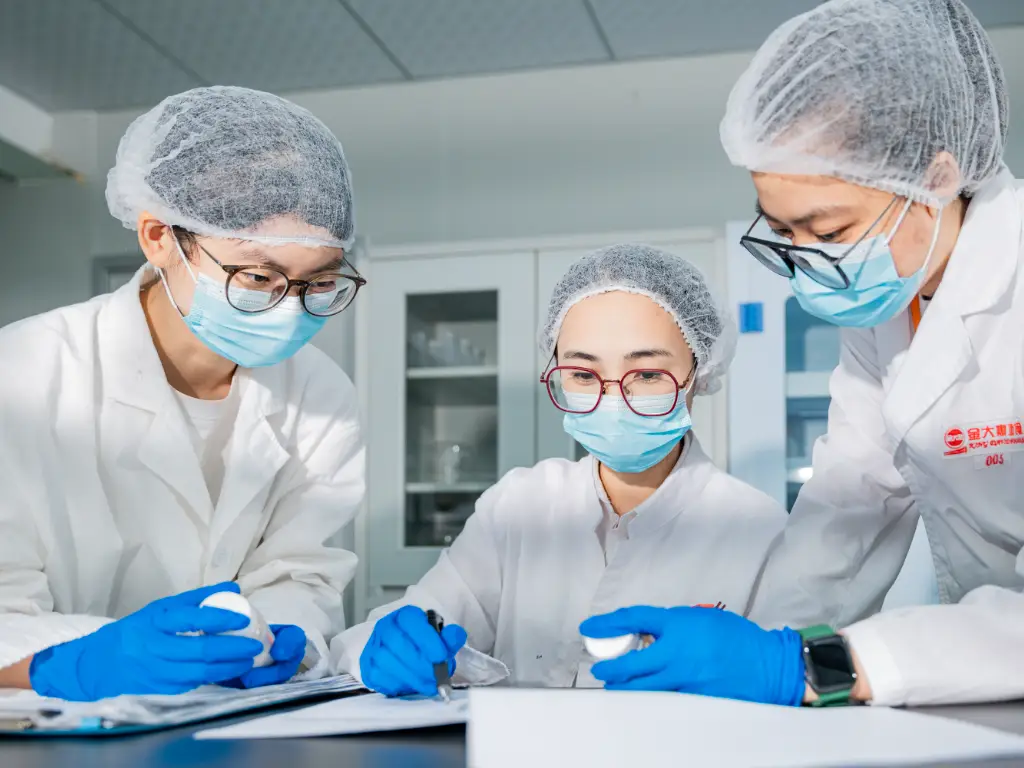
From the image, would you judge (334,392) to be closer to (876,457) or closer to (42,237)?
(876,457)

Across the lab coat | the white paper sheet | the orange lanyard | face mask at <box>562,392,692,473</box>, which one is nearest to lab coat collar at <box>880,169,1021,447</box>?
the lab coat

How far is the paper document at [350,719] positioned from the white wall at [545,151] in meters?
2.41

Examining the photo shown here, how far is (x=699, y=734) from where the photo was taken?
67cm

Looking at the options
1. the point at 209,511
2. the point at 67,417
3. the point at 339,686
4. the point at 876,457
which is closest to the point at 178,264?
the point at 67,417

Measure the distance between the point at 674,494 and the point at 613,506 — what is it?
4.8 inches

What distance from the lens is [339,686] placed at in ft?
3.38

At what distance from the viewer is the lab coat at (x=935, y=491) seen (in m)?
0.89

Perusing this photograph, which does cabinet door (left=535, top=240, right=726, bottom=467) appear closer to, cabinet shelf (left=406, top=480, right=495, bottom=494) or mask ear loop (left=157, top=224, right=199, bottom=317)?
cabinet shelf (left=406, top=480, right=495, bottom=494)

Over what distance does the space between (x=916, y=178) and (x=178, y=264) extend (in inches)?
37.4

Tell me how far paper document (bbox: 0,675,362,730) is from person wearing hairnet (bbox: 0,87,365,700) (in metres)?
0.22

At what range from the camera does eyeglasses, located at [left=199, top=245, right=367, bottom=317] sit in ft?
4.22

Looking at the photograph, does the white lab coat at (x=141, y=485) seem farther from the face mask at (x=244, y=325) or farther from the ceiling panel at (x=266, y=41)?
the ceiling panel at (x=266, y=41)

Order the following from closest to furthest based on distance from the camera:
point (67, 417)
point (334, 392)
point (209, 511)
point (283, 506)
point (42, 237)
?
1. point (67, 417)
2. point (209, 511)
3. point (283, 506)
4. point (334, 392)
5. point (42, 237)

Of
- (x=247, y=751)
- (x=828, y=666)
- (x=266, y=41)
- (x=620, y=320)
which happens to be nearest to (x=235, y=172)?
(x=620, y=320)
